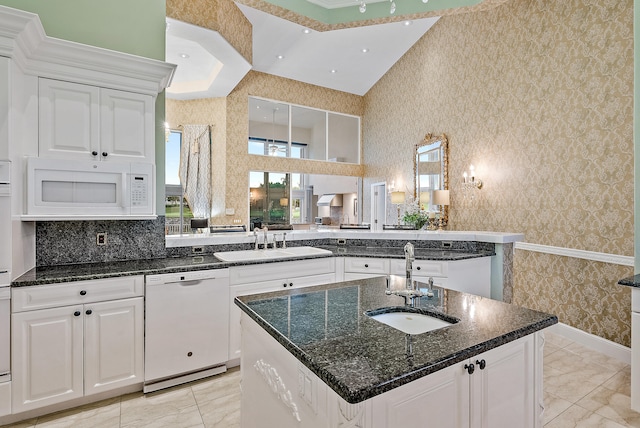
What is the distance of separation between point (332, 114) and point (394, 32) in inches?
104

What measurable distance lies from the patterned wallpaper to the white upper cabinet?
4218 millimetres

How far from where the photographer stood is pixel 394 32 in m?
6.39

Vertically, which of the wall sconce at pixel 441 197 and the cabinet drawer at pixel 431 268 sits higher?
the wall sconce at pixel 441 197

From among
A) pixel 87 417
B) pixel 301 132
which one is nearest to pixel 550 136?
pixel 87 417

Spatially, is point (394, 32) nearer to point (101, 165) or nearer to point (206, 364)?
point (101, 165)

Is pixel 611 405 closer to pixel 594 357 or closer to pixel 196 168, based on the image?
pixel 594 357

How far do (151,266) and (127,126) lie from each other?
3.57 ft

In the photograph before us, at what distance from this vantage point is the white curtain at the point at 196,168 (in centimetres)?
730

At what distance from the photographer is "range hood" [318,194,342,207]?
10.6 metres

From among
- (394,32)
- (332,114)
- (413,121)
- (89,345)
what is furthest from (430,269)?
(332,114)

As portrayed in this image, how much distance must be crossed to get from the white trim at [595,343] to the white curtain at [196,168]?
6.53m

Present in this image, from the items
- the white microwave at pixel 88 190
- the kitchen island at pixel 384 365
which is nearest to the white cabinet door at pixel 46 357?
the white microwave at pixel 88 190

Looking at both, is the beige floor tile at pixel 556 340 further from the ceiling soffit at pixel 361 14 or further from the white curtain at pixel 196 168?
the white curtain at pixel 196 168

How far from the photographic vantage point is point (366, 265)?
10.6ft
